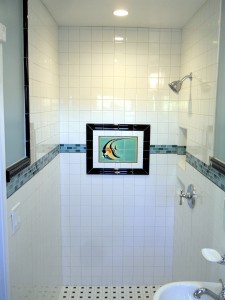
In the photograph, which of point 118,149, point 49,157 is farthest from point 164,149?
point 49,157

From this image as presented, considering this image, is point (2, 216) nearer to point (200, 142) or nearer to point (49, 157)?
point (49, 157)

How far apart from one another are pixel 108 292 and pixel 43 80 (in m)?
2.17

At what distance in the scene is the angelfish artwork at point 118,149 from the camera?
2.99 meters

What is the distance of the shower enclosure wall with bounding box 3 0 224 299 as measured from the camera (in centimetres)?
235

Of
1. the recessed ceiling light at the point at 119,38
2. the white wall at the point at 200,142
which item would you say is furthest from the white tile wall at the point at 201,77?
the recessed ceiling light at the point at 119,38

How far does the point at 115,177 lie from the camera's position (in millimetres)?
3061

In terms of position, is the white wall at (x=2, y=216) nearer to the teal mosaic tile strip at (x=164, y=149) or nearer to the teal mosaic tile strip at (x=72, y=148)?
the teal mosaic tile strip at (x=72, y=148)

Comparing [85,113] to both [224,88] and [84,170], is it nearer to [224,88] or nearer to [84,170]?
[84,170]

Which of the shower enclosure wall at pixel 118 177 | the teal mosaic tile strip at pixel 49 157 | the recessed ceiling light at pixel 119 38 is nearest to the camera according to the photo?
the teal mosaic tile strip at pixel 49 157

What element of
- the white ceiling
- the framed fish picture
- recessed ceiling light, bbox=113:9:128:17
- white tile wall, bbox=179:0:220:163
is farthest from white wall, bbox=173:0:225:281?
recessed ceiling light, bbox=113:9:128:17

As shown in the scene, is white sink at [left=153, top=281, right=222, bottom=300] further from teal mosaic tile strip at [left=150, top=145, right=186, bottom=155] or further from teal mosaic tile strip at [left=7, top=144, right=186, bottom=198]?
teal mosaic tile strip at [left=150, top=145, right=186, bottom=155]

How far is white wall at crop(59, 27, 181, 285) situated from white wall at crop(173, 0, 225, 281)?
220 mm

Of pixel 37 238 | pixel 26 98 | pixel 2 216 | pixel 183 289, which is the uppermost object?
pixel 26 98

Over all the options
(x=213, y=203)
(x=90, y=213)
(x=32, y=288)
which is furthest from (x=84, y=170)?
(x=213, y=203)
